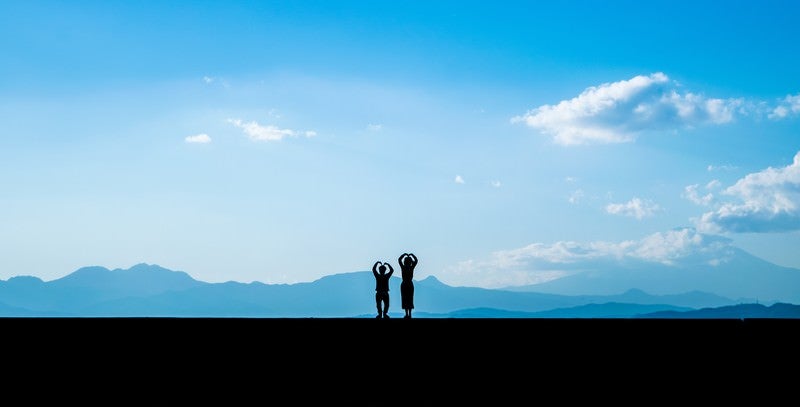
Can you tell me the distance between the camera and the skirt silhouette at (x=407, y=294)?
2557 centimetres

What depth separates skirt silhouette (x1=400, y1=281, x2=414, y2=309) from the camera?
2557 centimetres
